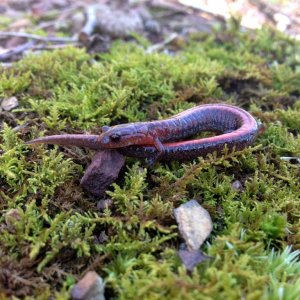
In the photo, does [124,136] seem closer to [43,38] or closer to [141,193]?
[141,193]

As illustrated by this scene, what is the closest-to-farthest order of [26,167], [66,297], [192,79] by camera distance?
1. [66,297]
2. [26,167]
3. [192,79]

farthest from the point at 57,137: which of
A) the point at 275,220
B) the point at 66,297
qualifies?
the point at 275,220

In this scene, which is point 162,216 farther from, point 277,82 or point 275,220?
point 277,82

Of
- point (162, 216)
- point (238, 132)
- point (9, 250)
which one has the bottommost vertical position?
point (9, 250)

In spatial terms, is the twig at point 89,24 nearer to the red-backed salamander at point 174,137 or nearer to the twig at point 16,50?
the twig at point 16,50

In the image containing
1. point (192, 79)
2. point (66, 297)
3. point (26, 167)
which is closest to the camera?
point (66, 297)
